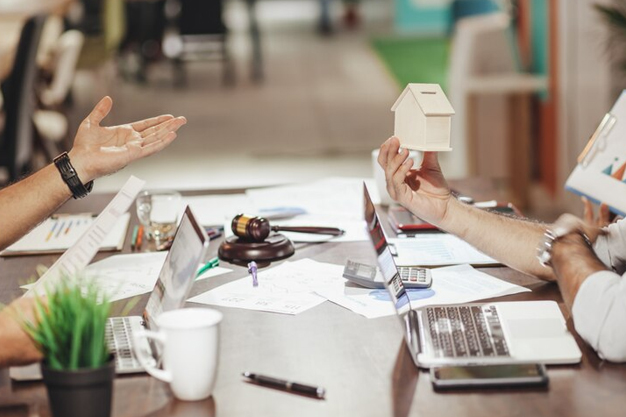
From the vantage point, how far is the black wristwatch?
2000 mm

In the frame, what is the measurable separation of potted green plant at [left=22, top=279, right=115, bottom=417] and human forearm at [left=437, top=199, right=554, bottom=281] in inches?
34.4

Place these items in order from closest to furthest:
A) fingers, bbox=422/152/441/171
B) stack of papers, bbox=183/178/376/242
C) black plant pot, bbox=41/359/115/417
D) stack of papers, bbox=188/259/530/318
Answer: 1. black plant pot, bbox=41/359/115/417
2. stack of papers, bbox=188/259/530/318
3. fingers, bbox=422/152/441/171
4. stack of papers, bbox=183/178/376/242

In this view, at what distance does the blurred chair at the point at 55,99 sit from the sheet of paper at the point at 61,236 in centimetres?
283

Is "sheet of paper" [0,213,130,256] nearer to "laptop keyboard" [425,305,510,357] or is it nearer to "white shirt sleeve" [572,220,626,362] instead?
"laptop keyboard" [425,305,510,357]

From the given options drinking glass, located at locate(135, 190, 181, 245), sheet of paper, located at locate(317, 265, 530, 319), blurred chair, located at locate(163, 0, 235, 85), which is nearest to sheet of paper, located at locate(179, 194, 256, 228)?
drinking glass, located at locate(135, 190, 181, 245)

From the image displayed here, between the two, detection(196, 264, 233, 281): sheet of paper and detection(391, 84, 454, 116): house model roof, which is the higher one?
detection(391, 84, 454, 116): house model roof

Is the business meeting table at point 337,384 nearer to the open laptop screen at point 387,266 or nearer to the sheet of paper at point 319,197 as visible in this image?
the open laptop screen at point 387,266

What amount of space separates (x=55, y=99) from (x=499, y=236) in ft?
14.1

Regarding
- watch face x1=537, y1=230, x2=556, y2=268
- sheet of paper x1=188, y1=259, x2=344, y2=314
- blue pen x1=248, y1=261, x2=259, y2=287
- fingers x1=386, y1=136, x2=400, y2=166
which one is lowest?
sheet of paper x1=188, y1=259, x2=344, y2=314

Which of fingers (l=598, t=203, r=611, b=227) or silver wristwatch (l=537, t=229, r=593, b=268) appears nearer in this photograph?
silver wristwatch (l=537, t=229, r=593, b=268)

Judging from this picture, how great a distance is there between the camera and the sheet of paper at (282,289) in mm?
1801

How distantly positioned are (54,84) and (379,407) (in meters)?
4.67

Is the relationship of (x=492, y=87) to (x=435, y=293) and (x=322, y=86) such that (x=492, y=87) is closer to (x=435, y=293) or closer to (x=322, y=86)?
(x=435, y=293)

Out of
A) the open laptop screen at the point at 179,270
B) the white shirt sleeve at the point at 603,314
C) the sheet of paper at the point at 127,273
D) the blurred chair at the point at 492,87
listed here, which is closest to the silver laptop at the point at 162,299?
the open laptop screen at the point at 179,270
